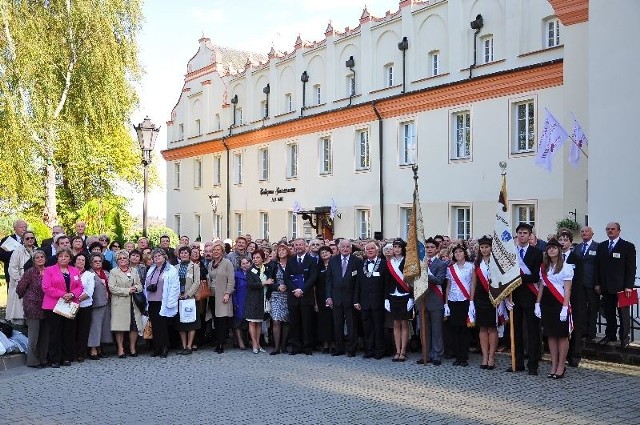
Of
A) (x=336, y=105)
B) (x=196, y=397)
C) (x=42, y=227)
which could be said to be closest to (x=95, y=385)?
(x=196, y=397)

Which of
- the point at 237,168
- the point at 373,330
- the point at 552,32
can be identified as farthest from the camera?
the point at 237,168

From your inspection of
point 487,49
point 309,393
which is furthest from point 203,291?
point 487,49

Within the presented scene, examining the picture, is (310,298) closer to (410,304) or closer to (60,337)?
(410,304)

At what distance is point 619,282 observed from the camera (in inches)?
475

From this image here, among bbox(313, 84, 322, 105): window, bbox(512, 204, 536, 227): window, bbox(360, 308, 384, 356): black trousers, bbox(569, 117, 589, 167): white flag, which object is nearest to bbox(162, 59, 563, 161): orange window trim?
bbox(313, 84, 322, 105): window

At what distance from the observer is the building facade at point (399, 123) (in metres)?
22.6

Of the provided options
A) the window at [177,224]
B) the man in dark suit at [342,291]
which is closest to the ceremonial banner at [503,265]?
the man in dark suit at [342,291]

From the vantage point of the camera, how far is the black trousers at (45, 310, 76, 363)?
1202cm

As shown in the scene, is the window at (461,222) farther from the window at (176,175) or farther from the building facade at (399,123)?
the window at (176,175)

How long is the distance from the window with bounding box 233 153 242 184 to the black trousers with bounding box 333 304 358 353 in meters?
26.0

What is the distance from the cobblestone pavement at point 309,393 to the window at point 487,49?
49.1 ft

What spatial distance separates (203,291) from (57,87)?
62.7 ft

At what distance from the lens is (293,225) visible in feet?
112

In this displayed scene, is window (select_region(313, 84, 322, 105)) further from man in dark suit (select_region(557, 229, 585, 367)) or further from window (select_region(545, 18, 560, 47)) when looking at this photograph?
man in dark suit (select_region(557, 229, 585, 367))
